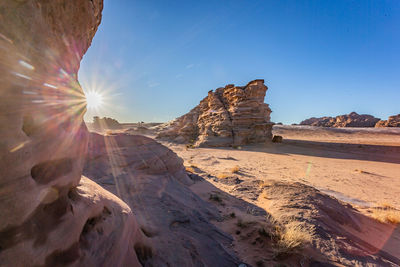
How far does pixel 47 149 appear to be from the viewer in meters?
1.61

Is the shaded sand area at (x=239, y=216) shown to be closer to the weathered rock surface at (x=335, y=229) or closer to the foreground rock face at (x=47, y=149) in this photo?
the weathered rock surface at (x=335, y=229)

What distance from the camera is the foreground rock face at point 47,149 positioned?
4.07 feet

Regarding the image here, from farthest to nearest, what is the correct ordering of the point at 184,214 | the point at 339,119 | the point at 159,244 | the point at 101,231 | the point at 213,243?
the point at 339,119 < the point at 184,214 < the point at 213,243 < the point at 159,244 < the point at 101,231

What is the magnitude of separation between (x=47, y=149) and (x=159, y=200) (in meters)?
3.26

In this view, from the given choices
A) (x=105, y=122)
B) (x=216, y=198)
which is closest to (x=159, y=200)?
(x=216, y=198)

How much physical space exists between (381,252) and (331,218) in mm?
974

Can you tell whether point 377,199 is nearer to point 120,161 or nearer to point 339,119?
point 120,161

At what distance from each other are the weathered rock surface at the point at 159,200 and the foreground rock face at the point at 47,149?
0.84 meters

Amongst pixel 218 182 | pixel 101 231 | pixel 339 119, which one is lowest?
pixel 218 182

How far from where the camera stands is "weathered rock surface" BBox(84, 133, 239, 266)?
2.87m

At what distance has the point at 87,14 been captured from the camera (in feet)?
7.70

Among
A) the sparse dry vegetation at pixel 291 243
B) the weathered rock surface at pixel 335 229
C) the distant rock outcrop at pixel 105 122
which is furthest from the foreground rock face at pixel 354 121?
the distant rock outcrop at pixel 105 122

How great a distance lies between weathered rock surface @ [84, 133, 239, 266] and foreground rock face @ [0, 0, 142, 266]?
0.84 metres

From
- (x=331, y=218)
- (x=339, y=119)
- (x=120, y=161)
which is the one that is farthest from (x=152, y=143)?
(x=339, y=119)
